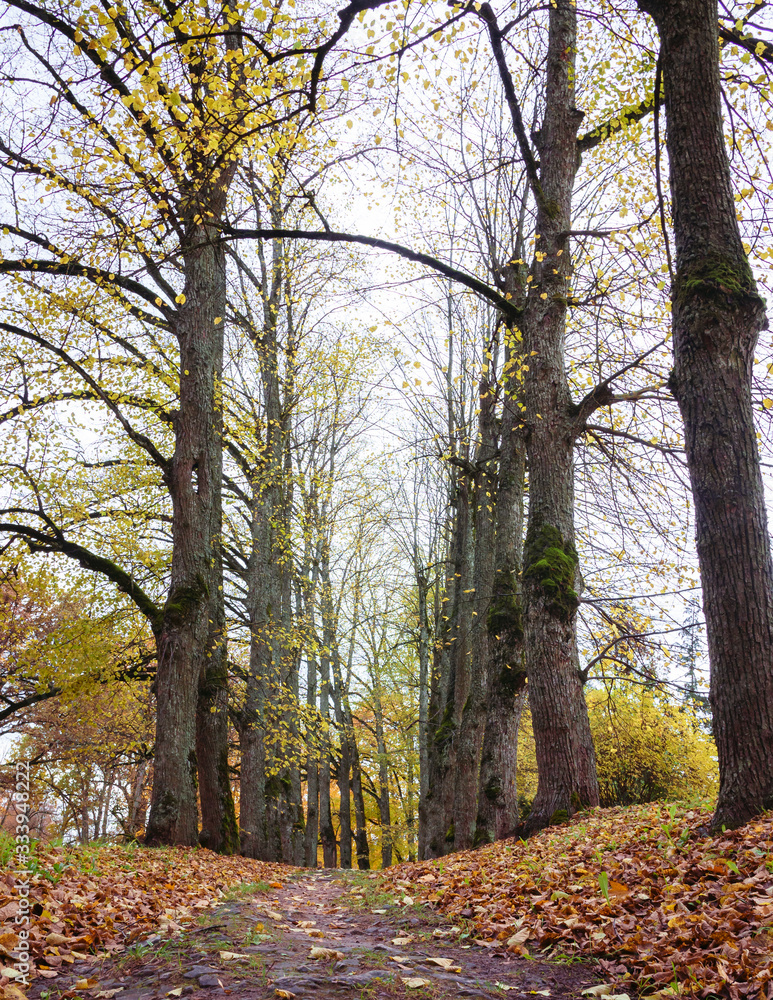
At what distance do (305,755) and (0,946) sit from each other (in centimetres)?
1184

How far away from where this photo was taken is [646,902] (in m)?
3.03

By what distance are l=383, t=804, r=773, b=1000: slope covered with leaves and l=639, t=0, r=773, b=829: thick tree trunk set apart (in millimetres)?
533

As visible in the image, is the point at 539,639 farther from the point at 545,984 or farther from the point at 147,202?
the point at 147,202

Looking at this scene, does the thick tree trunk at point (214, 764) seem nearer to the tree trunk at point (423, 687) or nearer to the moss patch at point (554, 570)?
the moss patch at point (554, 570)

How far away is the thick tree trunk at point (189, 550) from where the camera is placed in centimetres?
740

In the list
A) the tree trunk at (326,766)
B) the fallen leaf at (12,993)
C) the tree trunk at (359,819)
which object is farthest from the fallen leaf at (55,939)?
the tree trunk at (359,819)

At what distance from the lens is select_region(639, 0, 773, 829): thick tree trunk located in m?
3.50

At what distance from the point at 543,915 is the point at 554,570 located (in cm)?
329

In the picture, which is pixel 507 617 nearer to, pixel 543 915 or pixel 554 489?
pixel 554 489

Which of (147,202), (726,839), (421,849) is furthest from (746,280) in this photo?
(421,849)

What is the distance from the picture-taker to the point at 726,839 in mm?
3258

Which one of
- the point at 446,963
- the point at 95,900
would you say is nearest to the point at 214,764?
the point at 95,900

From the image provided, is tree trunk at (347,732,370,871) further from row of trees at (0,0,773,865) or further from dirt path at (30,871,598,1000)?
dirt path at (30,871,598,1000)

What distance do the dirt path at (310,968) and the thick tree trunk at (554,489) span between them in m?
2.44
